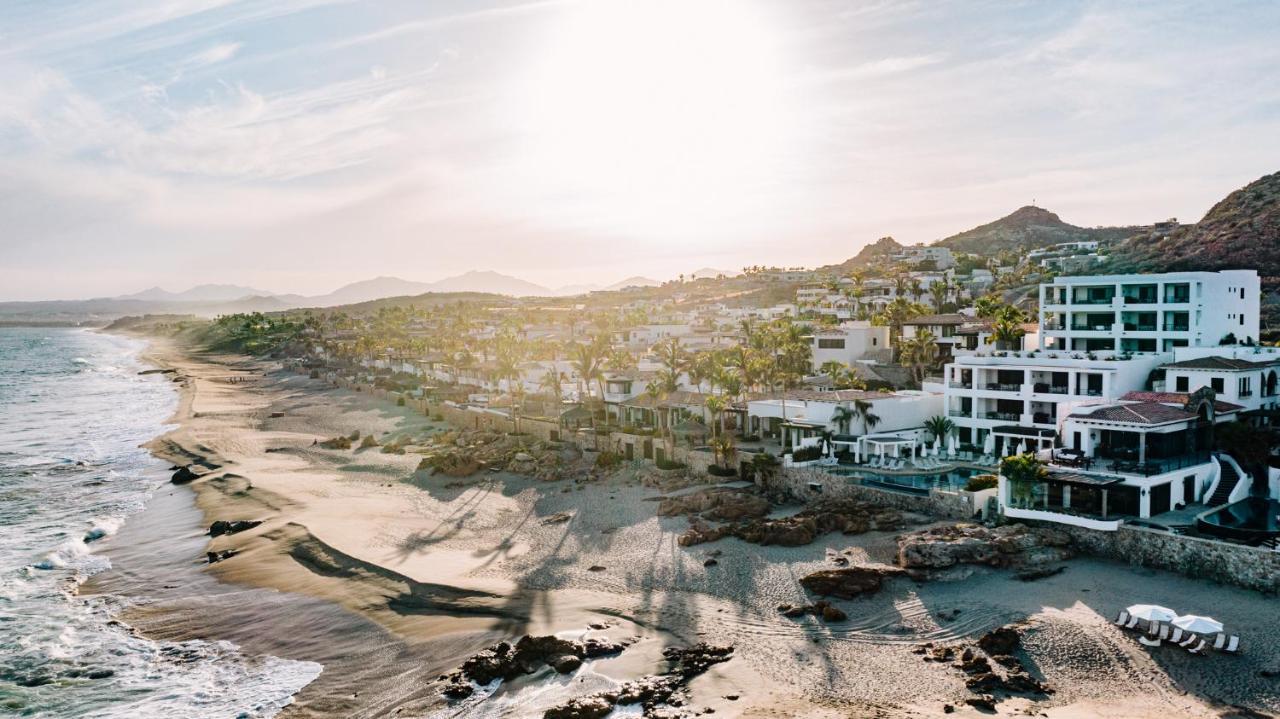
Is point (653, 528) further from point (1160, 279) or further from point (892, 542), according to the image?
point (1160, 279)

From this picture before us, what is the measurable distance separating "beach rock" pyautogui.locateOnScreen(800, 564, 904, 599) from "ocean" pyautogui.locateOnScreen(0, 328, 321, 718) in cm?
1759

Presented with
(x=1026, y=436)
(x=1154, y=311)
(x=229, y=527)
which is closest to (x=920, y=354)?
(x=1154, y=311)

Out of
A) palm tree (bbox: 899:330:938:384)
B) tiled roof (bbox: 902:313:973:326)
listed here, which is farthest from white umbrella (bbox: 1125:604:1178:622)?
tiled roof (bbox: 902:313:973:326)

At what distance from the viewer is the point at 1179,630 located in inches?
1010

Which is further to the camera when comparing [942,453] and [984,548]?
[942,453]

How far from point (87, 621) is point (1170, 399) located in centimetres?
4771

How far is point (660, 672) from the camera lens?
25.7 metres

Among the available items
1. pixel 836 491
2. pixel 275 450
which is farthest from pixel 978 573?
pixel 275 450

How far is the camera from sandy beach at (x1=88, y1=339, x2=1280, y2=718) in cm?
2419

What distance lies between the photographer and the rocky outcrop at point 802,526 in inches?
1449

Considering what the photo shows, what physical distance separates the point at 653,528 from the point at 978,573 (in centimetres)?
1475

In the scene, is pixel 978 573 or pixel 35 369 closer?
pixel 978 573

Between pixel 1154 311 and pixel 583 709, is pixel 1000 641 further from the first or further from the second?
pixel 1154 311

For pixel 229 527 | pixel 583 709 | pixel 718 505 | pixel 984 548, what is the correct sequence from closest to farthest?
pixel 583 709 → pixel 984 548 → pixel 718 505 → pixel 229 527
